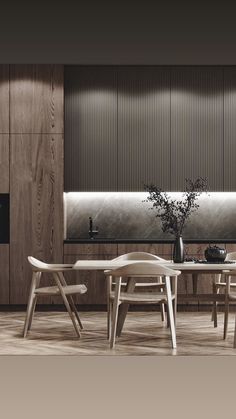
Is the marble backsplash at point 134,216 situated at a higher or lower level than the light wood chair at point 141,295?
higher

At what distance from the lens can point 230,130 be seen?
7934 mm

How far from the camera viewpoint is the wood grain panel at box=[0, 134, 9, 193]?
7.57m

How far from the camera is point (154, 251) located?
765cm

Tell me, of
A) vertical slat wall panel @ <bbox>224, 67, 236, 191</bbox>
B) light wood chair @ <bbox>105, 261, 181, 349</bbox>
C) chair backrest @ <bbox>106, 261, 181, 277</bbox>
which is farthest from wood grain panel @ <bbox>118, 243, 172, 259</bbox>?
chair backrest @ <bbox>106, 261, 181, 277</bbox>

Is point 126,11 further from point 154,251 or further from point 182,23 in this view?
point 154,251

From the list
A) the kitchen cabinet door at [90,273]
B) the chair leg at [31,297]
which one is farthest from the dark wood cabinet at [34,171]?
the chair leg at [31,297]

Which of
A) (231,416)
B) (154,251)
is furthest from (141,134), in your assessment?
(231,416)

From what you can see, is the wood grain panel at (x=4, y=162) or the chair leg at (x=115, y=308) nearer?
the chair leg at (x=115, y=308)

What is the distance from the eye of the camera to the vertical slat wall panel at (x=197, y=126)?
313 inches

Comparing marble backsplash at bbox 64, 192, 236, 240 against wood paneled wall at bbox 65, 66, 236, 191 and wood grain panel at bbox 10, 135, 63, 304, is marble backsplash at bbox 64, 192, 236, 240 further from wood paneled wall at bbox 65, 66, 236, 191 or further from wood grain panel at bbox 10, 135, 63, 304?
wood grain panel at bbox 10, 135, 63, 304

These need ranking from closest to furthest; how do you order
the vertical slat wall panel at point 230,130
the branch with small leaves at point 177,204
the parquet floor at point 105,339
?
the parquet floor at point 105,339 → the branch with small leaves at point 177,204 → the vertical slat wall panel at point 230,130

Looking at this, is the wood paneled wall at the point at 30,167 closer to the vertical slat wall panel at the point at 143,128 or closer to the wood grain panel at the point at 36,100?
the wood grain panel at the point at 36,100

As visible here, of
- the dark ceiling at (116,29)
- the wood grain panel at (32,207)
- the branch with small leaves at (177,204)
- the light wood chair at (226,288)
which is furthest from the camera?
the wood grain panel at (32,207)

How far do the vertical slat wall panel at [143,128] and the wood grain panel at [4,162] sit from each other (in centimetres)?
136
